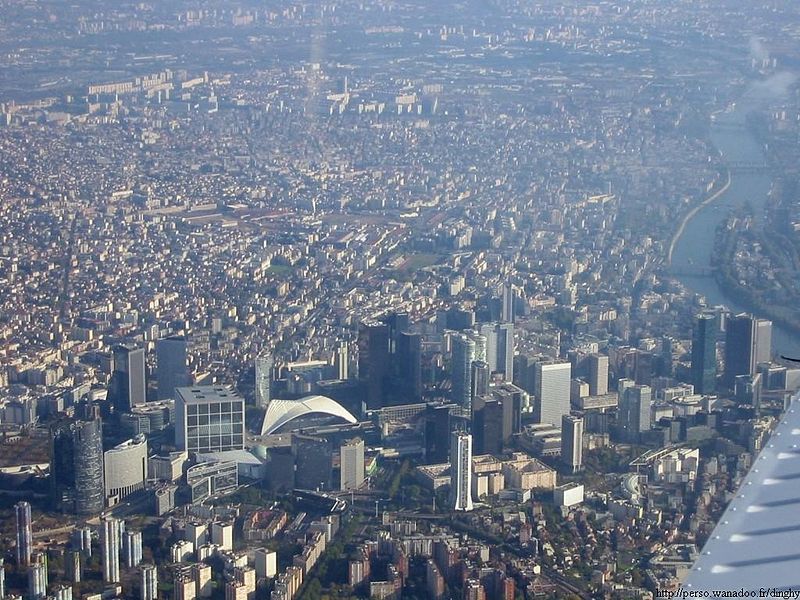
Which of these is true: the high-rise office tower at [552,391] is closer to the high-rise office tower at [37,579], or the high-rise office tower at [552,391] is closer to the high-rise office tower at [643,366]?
the high-rise office tower at [643,366]

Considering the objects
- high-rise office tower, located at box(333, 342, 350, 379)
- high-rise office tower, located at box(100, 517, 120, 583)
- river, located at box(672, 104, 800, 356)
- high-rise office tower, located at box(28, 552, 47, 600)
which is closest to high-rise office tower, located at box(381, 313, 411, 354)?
high-rise office tower, located at box(333, 342, 350, 379)

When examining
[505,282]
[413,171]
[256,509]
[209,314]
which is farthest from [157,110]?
A: [256,509]

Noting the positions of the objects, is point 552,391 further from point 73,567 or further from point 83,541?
point 73,567

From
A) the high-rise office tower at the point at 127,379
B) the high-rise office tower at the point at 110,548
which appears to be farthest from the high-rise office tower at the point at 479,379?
the high-rise office tower at the point at 110,548

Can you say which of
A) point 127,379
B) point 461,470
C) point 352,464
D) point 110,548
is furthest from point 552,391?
point 110,548

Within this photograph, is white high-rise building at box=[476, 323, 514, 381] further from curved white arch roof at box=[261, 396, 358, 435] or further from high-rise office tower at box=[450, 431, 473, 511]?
high-rise office tower at box=[450, 431, 473, 511]

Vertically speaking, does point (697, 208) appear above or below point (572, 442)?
above
